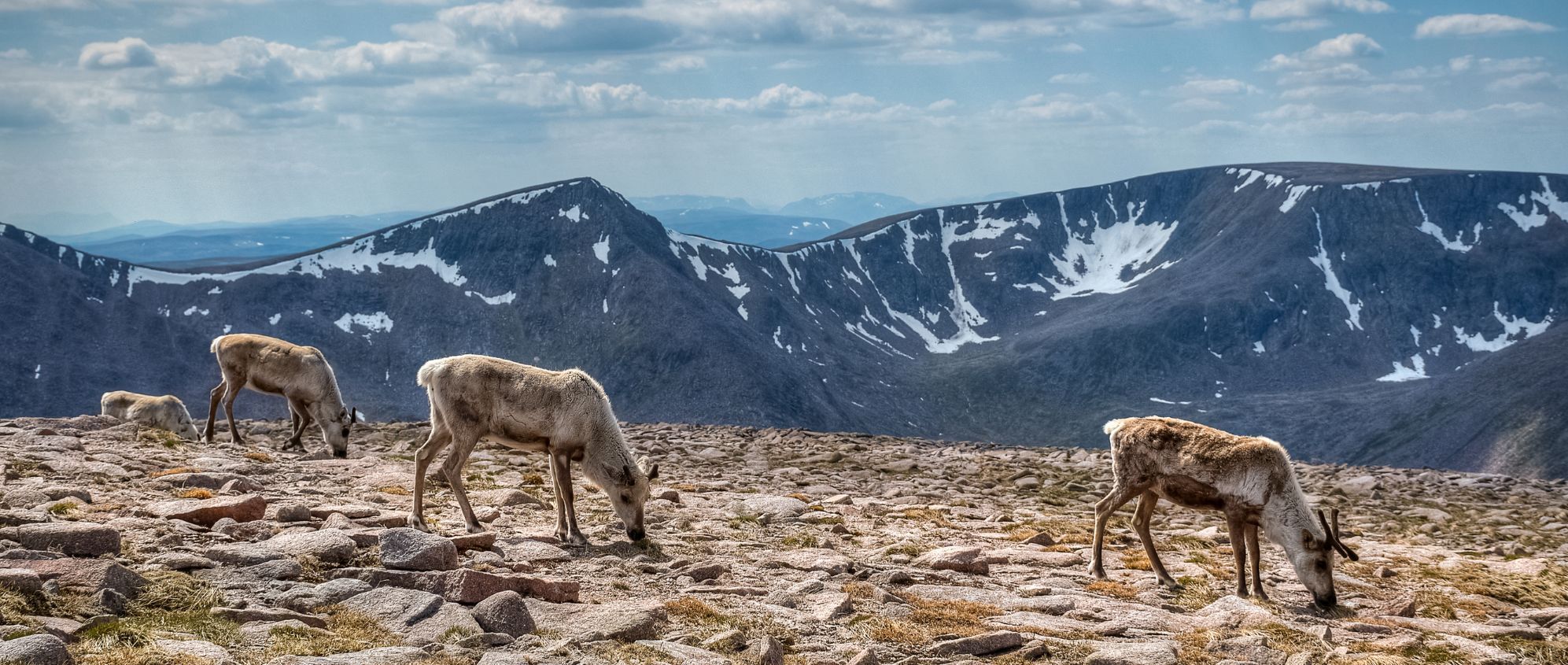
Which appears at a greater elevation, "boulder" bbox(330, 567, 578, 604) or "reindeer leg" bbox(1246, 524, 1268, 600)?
"boulder" bbox(330, 567, 578, 604)

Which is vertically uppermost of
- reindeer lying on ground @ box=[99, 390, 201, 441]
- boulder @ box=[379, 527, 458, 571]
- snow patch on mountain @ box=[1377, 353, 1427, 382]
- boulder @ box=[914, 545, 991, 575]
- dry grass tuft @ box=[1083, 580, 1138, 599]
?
boulder @ box=[379, 527, 458, 571]

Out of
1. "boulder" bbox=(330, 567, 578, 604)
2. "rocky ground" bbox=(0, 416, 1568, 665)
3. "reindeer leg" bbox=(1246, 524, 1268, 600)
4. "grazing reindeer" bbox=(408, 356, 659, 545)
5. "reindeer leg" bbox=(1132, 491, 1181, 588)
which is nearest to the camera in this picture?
"rocky ground" bbox=(0, 416, 1568, 665)

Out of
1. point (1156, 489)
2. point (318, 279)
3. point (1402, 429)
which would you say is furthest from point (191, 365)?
point (1402, 429)

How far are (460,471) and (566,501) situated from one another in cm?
157

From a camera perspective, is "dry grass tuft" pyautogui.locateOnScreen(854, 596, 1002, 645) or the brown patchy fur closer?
"dry grass tuft" pyautogui.locateOnScreen(854, 596, 1002, 645)

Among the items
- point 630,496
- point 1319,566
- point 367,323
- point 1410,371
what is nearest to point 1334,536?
point 1319,566

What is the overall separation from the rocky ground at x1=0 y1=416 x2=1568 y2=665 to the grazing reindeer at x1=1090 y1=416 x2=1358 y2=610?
63 centimetres

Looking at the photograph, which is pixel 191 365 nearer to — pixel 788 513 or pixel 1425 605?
pixel 788 513

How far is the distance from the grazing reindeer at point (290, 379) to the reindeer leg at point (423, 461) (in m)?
12.0

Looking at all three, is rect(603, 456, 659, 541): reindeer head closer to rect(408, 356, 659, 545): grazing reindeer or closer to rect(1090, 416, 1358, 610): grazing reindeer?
rect(408, 356, 659, 545): grazing reindeer

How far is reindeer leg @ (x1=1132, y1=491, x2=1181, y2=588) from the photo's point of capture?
16500 mm

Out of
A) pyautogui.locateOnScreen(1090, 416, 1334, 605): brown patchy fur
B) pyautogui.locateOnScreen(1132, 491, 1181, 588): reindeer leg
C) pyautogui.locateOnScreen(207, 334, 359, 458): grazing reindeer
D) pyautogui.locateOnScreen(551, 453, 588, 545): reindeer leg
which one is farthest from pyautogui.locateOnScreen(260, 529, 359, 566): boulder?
pyautogui.locateOnScreen(207, 334, 359, 458): grazing reindeer

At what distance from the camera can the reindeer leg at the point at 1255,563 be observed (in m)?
15.9

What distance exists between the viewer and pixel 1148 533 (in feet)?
54.9
